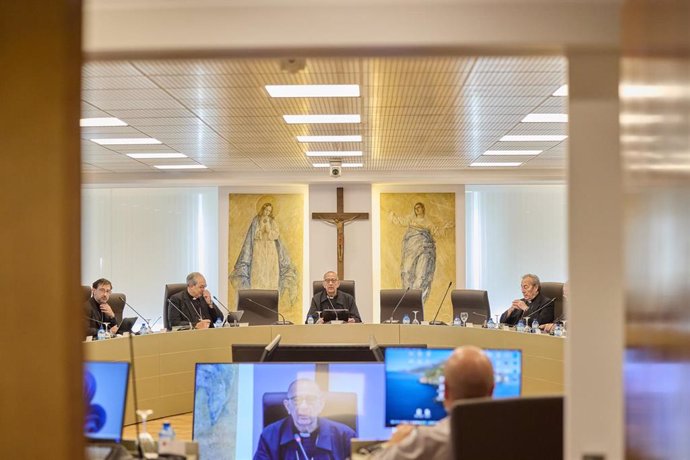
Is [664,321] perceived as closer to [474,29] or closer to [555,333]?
[474,29]

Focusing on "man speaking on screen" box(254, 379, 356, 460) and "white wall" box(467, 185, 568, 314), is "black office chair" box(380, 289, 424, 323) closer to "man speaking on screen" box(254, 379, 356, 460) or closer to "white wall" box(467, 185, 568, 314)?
"white wall" box(467, 185, 568, 314)

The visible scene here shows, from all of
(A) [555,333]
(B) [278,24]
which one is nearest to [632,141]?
(B) [278,24]

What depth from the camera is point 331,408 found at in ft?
11.0

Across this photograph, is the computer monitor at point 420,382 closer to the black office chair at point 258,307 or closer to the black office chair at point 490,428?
the black office chair at point 490,428

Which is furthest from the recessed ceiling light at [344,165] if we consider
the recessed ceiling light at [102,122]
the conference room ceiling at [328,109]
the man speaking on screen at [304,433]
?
the man speaking on screen at [304,433]

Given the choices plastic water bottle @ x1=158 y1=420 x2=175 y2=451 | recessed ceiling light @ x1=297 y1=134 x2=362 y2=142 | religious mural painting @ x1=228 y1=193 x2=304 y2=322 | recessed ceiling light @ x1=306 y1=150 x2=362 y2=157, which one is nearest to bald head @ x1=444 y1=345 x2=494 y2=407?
plastic water bottle @ x1=158 y1=420 x2=175 y2=451

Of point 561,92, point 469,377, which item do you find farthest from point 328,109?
point 469,377

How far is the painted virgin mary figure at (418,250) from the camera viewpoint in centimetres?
1079

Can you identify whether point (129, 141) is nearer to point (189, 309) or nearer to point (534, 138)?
point (189, 309)

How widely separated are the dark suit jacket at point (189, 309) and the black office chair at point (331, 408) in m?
4.04

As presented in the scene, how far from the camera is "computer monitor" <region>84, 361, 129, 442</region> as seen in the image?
9.43ft

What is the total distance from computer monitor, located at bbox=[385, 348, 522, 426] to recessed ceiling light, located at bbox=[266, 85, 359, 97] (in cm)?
221

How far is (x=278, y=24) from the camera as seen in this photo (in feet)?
9.71

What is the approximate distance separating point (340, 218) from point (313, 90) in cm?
563
